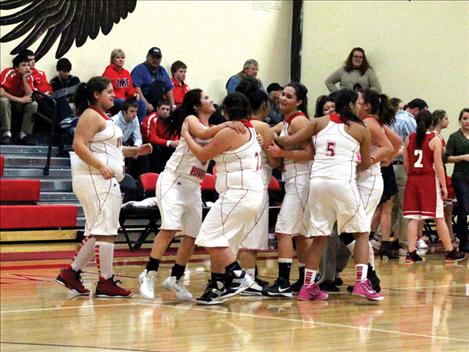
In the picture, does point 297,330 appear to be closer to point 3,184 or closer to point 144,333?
point 144,333

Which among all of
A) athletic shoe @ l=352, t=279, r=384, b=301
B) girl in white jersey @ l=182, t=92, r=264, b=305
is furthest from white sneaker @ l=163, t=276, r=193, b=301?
athletic shoe @ l=352, t=279, r=384, b=301

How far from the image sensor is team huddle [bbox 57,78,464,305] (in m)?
8.29

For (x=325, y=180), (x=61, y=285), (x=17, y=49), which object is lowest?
(x=61, y=285)

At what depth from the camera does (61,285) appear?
941 cm

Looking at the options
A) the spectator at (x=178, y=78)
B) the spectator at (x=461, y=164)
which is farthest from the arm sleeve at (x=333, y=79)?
the spectator at (x=461, y=164)

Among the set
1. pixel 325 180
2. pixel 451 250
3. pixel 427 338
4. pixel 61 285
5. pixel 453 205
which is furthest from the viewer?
pixel 453 205

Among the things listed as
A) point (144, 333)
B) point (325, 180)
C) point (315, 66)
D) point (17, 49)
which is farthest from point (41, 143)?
point (144, 333)

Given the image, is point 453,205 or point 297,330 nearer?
point 297,330

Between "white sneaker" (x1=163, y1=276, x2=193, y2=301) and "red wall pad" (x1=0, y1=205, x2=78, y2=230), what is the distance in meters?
4.93

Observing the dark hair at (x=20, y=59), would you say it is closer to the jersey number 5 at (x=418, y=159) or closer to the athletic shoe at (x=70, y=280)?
the jersey number 5 at (x=418, y=159)

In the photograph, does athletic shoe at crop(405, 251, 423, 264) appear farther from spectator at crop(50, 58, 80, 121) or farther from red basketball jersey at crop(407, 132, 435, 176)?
spectator at crop(50, 58, 80, 121)

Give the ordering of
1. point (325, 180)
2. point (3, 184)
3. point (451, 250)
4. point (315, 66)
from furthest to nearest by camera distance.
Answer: point (315, 66) < point (3, 184) < point (451, 250) < point (325, 180)

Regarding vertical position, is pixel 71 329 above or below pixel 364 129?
below

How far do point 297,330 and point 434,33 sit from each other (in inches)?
413
